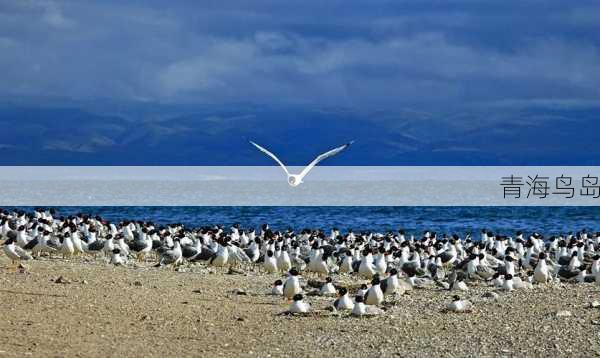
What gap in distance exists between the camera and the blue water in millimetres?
63344

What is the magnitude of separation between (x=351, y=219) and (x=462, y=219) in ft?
24.7

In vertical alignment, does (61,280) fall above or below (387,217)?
below

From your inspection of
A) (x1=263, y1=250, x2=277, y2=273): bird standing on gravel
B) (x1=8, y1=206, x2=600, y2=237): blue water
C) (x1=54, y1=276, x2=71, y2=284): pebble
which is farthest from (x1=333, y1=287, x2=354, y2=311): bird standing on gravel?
(x1=8, y1=206, x2=600, y2=237): blue water

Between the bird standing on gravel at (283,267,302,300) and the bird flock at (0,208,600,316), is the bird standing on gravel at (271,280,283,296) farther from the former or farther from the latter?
the bird standing on gravel at (283,267,302,300)

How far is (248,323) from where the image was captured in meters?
18.5

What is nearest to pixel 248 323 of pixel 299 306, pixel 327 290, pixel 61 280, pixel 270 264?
pixel 299 306

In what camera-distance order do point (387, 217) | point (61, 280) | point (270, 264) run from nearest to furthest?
point (61, 280) < point (270, 264) < point (387, 217)

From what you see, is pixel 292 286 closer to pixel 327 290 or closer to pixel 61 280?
pixel 327 290

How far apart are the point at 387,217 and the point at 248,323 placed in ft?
188

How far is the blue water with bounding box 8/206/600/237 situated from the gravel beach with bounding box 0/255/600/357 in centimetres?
3487

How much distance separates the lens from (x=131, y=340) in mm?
16828

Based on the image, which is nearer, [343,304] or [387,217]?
[343,304]

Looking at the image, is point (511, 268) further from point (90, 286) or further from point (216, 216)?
point (216, 216)

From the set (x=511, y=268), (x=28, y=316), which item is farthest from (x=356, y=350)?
(x=511, y=268)
